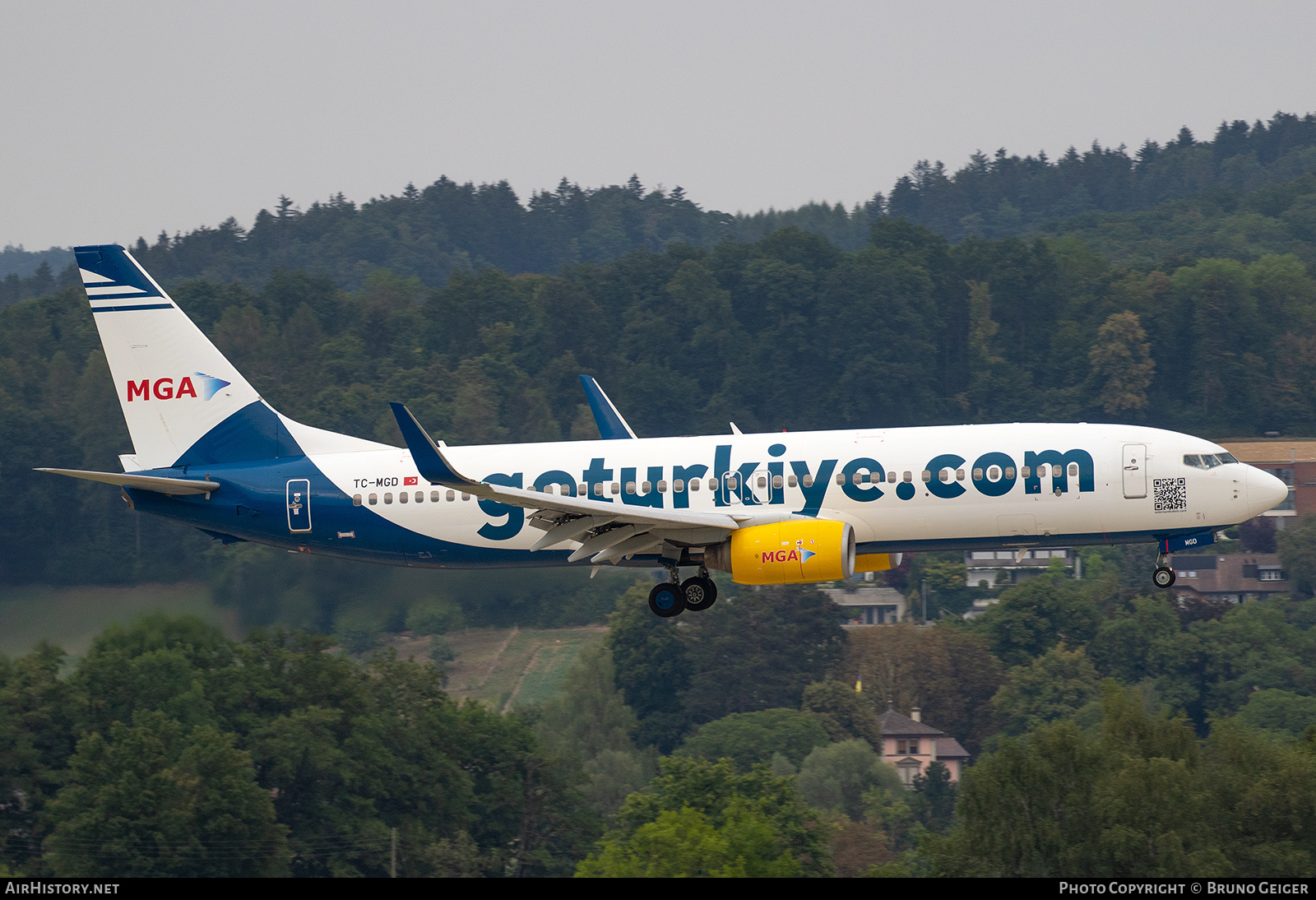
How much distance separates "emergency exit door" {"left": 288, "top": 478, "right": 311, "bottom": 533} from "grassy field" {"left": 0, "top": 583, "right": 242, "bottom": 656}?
1739 centimetres

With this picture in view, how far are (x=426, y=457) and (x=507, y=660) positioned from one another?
58204 millimetres

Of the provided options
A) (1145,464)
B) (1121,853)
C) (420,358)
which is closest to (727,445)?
(1145,464)

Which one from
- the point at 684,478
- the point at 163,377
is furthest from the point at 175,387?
the point at 684,478

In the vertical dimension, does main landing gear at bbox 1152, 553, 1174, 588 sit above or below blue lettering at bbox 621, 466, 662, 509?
below

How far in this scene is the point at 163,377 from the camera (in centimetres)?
4591

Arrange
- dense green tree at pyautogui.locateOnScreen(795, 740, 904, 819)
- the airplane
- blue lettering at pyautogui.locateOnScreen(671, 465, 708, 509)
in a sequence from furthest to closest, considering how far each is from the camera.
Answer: dense green tree at pyautogui.locateOnScreen(795, 740, 904, 819), blue lettering at pyautogui.locateOnScreen(671, 465, 708, 509), the airplane

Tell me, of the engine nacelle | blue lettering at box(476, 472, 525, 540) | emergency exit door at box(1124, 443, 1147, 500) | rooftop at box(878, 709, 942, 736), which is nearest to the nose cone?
emergency exit door at box(1124, 443, 1147, 500)

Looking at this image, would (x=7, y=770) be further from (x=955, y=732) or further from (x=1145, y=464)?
(x=955, y=732)

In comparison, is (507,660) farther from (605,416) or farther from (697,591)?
(697,591)

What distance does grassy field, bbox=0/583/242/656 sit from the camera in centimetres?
6112

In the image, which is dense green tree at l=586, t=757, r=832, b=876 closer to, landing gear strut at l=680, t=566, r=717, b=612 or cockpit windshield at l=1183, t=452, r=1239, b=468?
landing gear strut at l=680, t=566, r=717, b=612

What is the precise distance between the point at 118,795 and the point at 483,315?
389 feet

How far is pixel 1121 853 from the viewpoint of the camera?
209 ft

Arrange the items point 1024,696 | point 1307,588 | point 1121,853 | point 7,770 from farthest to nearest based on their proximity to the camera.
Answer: point 1307,588 → point 1024,696 → point 7,770 → point 1121,853
